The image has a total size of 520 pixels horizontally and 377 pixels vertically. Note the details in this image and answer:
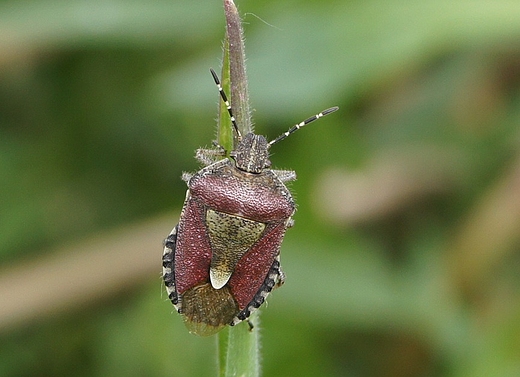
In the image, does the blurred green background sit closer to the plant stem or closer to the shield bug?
the shield bug

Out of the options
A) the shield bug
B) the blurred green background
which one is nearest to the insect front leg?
the shield bug

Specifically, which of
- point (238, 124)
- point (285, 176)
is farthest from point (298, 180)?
point (238, 124)

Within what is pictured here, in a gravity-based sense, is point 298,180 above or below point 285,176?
above

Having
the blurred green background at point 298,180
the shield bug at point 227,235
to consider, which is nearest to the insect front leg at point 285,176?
the shield bug at point 227,235

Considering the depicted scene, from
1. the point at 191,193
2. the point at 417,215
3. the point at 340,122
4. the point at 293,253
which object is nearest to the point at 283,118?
the point at 340,122

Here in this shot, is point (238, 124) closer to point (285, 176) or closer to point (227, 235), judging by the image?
point (227, 235)

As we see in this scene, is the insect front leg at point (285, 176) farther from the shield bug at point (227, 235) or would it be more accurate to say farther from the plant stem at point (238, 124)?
the plant stem at point (238, 124)
